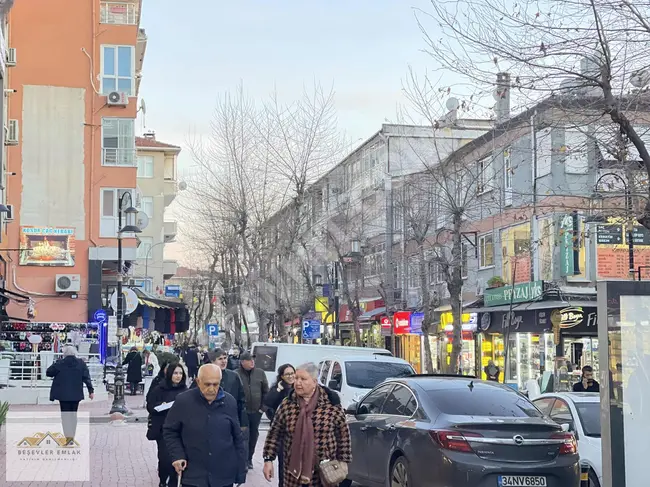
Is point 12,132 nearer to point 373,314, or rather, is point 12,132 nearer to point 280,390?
point 373,314

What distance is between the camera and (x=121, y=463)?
51.8 ft

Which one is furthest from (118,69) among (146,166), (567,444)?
(567,444)

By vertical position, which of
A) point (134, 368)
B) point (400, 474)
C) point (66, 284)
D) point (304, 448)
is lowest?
point (400, 474)

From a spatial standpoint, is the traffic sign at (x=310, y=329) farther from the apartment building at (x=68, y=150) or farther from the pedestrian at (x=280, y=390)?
the pedestrian at (x=280, y=390)

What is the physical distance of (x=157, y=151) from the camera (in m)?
74.2

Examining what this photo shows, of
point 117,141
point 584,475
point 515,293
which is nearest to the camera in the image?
point 584,475

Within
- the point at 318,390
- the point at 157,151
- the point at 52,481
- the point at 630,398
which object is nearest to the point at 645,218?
the point at 630,398

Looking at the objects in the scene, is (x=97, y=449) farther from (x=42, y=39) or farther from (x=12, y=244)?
(x=42, y=39)

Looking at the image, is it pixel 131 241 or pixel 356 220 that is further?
pixel 356 220

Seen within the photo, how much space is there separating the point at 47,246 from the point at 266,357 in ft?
50.3

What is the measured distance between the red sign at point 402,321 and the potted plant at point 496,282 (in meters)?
8.35

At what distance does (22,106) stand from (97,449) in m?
26.2

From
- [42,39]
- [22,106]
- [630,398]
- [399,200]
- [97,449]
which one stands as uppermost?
[42,39]

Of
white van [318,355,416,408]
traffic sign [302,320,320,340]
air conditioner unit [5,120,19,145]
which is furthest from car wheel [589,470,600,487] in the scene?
traffic sign [302,320,320,340]
